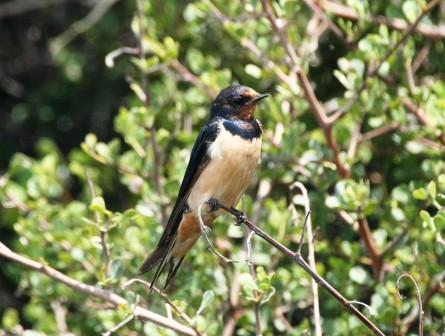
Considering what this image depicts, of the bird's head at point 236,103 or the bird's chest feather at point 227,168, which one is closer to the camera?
the bird's chest feather at point 227,168

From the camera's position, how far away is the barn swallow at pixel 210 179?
3400mm

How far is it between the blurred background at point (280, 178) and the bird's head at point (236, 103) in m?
0.19

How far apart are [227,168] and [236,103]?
0.30 meters

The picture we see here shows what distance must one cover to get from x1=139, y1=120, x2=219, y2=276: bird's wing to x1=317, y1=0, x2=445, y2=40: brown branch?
0.80 meters

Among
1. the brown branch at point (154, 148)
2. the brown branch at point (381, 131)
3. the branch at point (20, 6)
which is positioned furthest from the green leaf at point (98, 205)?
the branch at point (20, 6)

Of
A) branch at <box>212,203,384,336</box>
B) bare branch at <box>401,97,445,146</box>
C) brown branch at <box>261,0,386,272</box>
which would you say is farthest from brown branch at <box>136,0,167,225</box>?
branch at <box>212,203,384,336</box>

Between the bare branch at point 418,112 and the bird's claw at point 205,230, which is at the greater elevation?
the bird's claw at point 205,230

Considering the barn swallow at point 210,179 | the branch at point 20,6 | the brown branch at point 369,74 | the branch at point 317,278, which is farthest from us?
the branch at point 20,6

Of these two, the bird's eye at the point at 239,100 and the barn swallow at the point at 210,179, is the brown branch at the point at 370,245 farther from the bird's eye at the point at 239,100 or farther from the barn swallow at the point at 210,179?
the bird's eye at the point at 239,100

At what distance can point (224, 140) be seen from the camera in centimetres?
346

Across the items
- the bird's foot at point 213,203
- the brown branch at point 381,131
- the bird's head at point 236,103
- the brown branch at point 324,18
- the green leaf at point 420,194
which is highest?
the brown branch at point 324,18

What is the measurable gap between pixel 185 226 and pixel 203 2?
1013 mm

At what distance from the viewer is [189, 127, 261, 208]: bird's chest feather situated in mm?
3400

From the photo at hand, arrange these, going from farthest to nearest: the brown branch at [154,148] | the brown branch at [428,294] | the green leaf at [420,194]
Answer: the brown branch at [154,148]
the brown branch at [428,294]
the green leaf at [420,194]
